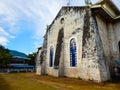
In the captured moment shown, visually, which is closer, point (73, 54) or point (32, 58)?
point (73, 54)

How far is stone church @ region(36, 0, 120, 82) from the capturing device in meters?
13.3

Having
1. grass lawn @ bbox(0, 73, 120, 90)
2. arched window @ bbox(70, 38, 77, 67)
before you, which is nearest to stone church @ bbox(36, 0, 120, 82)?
arched window @ bbox(70, 38, 77, 67)

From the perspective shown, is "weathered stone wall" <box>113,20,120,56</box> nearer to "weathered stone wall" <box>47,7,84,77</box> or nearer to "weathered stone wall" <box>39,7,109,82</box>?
"weathered stone wall" <box>39,7,109,82</box>

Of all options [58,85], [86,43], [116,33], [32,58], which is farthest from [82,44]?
[32,58]

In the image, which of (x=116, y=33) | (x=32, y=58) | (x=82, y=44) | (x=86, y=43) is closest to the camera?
(x=86, y=43)

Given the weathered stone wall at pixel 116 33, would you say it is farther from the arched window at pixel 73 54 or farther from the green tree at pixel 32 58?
the green tree at pixel 32 58

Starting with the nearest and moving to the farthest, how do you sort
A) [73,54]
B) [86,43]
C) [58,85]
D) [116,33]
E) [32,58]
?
[58,85], [86,43], [73,54], [116,33], [32,58]

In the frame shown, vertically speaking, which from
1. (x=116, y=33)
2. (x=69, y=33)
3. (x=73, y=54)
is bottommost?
(x=73, y=54)

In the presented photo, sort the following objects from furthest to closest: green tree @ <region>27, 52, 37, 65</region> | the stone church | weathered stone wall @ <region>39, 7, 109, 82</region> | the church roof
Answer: green tree @ <region>27, 52, 37, 65</region>
the church roof
the stone church
weathered stone wall @ <region>39, 7, 109, 82</region>

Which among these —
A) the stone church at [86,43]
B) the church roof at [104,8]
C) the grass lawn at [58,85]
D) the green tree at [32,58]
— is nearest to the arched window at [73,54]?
the stone church at [86,43]

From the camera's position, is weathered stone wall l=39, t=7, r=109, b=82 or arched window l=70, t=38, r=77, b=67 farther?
arched window l=70, t=38, r=77, b=67

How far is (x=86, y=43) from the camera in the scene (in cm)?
1409

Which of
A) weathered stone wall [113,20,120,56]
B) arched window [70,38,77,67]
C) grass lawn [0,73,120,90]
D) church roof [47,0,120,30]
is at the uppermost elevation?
church roof [47,0,120,30]

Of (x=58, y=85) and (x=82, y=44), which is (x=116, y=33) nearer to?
(x=82, y=44)
